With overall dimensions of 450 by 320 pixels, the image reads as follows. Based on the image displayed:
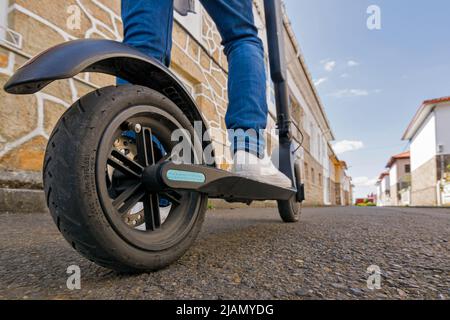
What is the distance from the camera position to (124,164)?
2.39 feet

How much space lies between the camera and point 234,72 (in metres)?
1.29

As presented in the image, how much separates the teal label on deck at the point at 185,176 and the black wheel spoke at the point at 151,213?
0.09m

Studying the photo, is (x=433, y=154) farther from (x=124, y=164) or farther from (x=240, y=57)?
(x=124, y=164)

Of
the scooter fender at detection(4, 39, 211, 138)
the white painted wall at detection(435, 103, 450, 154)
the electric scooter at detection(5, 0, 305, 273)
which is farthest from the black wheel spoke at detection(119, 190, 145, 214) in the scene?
the white painted wall at detection(435, 103, 450, 154)

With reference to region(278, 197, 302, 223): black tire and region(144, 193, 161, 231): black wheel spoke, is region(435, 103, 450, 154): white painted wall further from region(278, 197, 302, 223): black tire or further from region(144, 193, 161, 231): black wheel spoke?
region(144, 193, 161, 231): black wheel spoke

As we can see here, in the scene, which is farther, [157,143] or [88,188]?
[157,143]

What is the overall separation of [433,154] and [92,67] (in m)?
19.8

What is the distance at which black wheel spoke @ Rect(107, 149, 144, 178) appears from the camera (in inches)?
26.9

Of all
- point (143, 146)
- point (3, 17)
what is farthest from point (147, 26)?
point (3, 17)

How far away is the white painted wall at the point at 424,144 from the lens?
16688mm

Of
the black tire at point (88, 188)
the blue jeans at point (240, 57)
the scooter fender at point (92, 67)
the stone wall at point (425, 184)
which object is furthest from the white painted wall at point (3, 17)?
the stone wall at point (425, 184)

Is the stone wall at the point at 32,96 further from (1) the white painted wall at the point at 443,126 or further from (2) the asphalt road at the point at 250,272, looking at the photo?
(1) the white painted wall at the point at 443,126

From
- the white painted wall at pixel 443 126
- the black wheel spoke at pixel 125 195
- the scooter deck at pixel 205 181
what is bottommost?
the black wheel spoke at pixel 125 195
